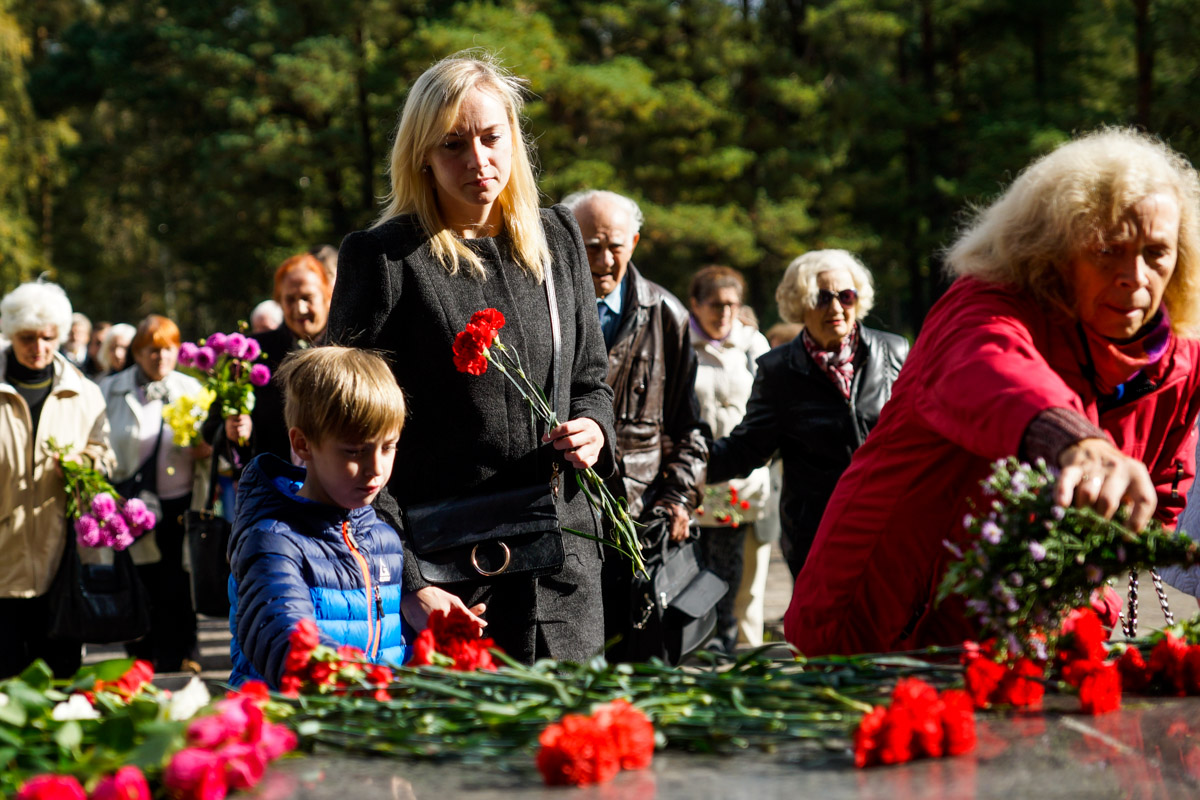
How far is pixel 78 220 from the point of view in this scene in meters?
31.2

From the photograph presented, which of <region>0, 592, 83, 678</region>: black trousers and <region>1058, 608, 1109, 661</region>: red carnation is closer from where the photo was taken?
<region>1058, 608, 1109, 661</region>: red carnation

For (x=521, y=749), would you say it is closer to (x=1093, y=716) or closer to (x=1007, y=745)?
(x=1007, y=745)

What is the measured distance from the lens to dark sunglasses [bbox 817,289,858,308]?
188 inches

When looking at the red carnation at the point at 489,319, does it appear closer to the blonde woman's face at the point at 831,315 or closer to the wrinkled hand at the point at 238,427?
the blonde woman's face at the point at 831,315

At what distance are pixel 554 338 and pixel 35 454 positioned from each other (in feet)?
12.7

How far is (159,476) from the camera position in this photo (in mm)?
6945

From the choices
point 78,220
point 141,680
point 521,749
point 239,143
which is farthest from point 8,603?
point 78,220

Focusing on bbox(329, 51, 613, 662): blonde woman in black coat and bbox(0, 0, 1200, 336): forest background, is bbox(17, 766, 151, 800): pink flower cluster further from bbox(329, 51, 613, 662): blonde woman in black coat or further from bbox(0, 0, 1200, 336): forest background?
bbox(0, 0, 1200, 336): forest background

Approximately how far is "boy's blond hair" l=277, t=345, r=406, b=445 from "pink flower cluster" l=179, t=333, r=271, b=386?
3.07 metres

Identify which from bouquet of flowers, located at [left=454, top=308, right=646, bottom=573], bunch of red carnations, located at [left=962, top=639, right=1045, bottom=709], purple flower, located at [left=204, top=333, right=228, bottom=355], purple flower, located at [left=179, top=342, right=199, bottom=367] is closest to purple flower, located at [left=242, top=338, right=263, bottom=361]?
purple flower, located at [left=204, top=333, right=228, bottom=355]

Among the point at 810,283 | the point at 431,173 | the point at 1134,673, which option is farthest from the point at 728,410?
the point at 1134,673

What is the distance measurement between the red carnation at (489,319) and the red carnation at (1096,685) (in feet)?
4.18

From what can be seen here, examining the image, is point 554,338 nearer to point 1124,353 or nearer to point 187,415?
point 1124,353

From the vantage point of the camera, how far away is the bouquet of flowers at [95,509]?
5660 millimetres
